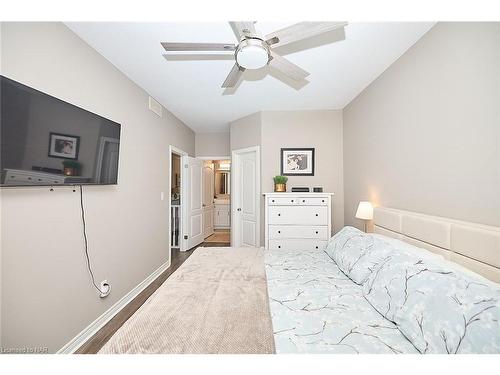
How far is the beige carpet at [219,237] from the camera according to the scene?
5141mm

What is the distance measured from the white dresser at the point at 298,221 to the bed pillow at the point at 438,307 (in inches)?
73.5

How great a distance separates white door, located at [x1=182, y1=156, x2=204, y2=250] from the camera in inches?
167

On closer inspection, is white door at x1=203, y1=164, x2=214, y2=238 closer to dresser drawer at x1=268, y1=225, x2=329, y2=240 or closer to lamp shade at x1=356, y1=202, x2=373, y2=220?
dresser drawer at x1=268, y1=225, x2=329, y2=240

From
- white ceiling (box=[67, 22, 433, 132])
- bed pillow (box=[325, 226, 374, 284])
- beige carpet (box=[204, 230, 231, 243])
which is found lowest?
beige carpet (box=[204, 230, 231, 243])

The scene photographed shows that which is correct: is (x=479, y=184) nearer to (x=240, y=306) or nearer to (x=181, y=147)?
(x=240, y=306)

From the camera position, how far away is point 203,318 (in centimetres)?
105

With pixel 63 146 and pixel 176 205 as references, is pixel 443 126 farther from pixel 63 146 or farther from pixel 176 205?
pixel 176 205

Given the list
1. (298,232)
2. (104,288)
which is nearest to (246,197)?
(298,232)

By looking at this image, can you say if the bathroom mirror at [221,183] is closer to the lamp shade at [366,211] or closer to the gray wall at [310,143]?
the gray wall at [310,143]

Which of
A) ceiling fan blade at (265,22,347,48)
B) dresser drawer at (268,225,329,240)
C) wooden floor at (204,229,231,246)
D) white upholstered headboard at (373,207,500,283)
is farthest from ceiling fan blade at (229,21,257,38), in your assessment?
wooden floor at (204,229,231,246)

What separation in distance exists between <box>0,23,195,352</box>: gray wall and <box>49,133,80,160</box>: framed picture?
279 millimetres

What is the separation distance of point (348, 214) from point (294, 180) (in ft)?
3.29

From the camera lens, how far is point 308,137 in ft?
11.6
